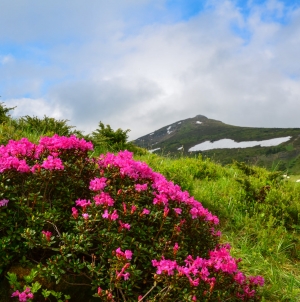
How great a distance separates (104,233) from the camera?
121 inches

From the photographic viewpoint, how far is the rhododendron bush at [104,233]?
116 inches

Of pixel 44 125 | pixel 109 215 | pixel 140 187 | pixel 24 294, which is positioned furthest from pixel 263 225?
pixel 44 125

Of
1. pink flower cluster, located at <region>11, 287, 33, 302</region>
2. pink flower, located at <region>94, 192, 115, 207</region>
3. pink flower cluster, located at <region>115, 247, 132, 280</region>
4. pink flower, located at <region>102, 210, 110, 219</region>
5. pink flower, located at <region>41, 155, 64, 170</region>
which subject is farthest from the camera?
pink flower, located at <region>41, 155, 64, 170</region>

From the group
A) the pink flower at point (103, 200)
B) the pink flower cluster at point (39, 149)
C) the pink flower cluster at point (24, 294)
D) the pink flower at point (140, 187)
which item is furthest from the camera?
the pink flower cluster at point (39, 149)

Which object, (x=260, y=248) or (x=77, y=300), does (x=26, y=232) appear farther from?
(x=260, y=248)

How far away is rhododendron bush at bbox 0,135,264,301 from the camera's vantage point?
2955mm

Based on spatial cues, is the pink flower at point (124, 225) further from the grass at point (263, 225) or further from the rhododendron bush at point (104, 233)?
the grass at point (263, 225)

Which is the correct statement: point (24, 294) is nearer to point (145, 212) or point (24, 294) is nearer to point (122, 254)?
point (122, 254)

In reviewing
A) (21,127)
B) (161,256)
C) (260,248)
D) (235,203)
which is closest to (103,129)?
(21,127)

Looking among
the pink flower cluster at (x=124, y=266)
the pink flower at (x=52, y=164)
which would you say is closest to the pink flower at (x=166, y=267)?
the pink flower cluster at (x=124, y=266)

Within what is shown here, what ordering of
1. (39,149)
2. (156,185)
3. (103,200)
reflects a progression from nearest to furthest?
(103,200) → (156,185) → (39,149)

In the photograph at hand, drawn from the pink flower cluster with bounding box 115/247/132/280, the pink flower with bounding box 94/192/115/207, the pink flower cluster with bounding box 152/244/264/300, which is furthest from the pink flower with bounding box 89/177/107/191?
the pink flower cluster with bounding box 152/244/264/300

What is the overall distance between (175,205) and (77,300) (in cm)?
138

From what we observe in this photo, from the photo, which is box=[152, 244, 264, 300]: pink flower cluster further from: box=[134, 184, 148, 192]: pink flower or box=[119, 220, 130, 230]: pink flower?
box=[134, 184, 148, 192]: pink flower
